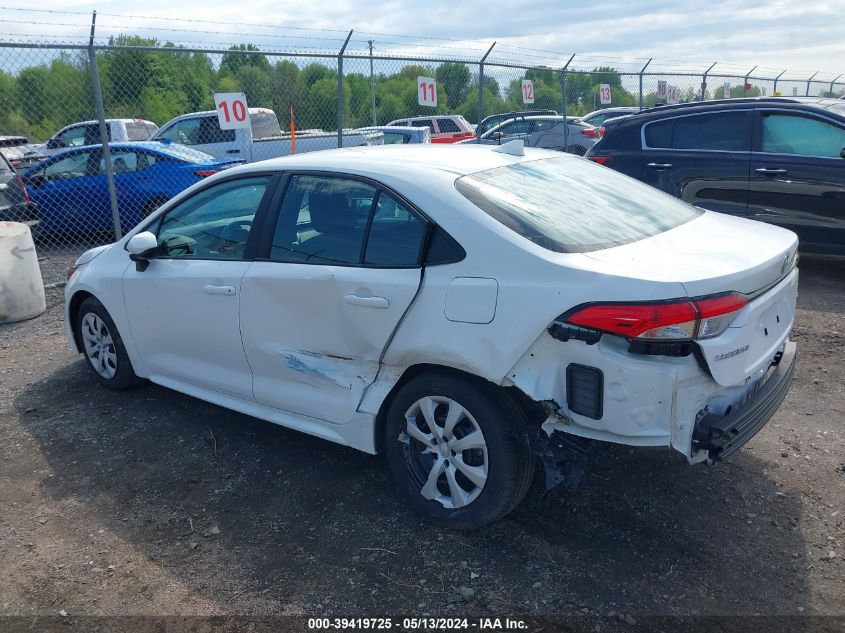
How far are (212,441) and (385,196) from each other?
1.92 metres

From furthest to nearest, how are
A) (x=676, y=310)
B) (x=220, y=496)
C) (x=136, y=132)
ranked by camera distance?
1. (x=136, y=132)
2. (x=220, y=496)
3. (x=676, y=310)

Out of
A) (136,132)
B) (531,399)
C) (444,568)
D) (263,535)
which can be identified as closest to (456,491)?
(444,568)

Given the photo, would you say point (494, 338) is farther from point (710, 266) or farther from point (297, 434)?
point (297, 434)

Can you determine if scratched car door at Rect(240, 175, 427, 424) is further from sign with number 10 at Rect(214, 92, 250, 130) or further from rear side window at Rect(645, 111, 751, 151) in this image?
sign with number 10 at Rect(214, 92, 250, 130)

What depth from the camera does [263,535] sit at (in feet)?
11.5

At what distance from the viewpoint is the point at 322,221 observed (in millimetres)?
3811

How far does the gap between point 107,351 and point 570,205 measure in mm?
3397

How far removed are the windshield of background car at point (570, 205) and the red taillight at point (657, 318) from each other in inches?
15.4

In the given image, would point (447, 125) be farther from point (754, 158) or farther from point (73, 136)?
point (754, 158)

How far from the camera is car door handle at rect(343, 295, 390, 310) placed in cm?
339

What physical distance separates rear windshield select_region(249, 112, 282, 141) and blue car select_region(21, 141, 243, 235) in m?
4.03

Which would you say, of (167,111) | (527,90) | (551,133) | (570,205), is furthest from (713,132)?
(167,111)

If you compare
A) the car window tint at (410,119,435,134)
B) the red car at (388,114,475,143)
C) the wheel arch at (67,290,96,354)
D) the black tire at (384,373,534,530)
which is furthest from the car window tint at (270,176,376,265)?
the car window tint at (410,119,435,134)

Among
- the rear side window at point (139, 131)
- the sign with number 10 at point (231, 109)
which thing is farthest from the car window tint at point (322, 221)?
the rear side window at point (139, 131)
